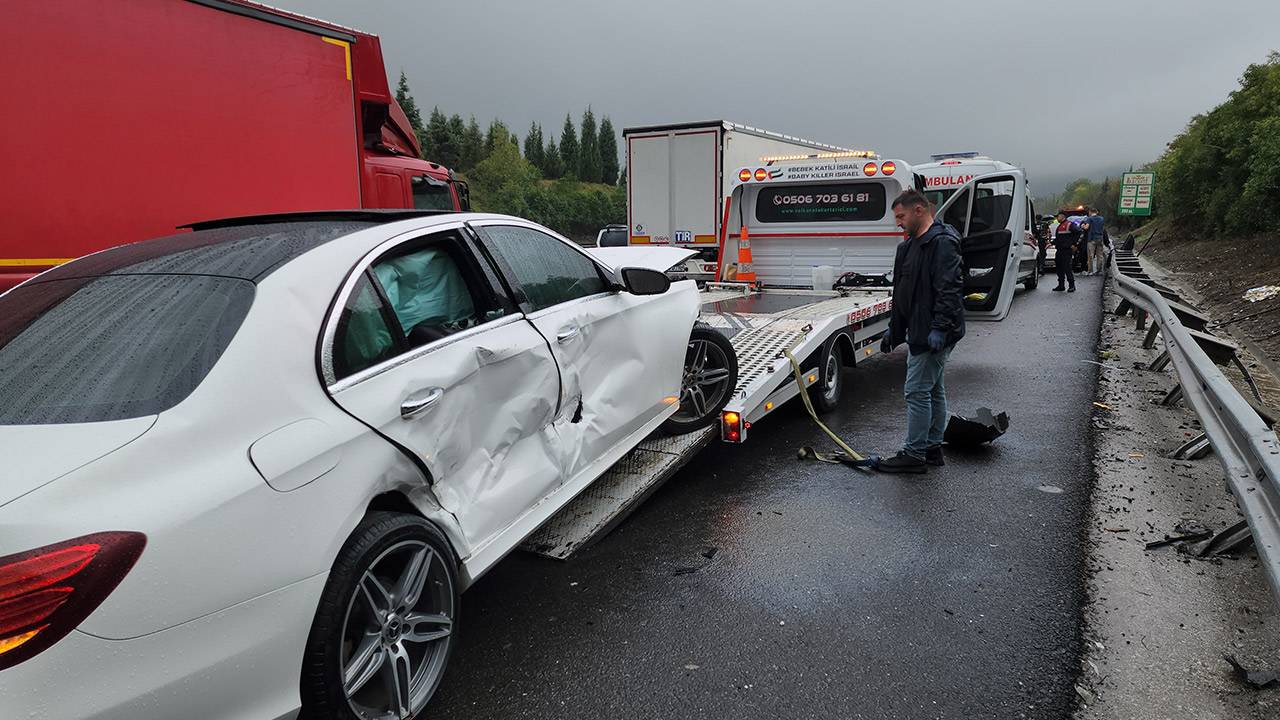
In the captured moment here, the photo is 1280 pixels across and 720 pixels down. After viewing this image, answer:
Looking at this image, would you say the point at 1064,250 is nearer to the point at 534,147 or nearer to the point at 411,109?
the point at 411,109

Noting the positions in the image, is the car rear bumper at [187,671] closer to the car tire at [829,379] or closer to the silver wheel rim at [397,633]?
the silver wheel rim at [397,633]

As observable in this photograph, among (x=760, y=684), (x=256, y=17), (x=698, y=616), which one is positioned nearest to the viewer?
(x=760, y=684)

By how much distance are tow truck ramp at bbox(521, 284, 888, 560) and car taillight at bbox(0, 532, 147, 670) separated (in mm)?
2007

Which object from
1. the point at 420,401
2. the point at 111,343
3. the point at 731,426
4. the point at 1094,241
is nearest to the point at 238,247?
the point at 111,343

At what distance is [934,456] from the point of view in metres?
5.22

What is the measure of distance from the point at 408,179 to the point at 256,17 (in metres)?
2.83

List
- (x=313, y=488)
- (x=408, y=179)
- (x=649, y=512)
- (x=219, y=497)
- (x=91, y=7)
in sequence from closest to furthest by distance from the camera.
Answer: (x=219, y=497) < (x=313, y=488) < (x=649, y=512) < (x=91, y=7) < (x=408, y=179)

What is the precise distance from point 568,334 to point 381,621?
1484 mm

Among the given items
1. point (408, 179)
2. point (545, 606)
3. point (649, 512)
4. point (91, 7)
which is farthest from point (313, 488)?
point (408, 179)

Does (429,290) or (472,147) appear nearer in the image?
(429,290)

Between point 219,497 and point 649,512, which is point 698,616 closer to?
point 649,512

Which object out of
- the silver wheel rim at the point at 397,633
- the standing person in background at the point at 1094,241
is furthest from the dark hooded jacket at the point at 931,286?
the standing person in background at the point at 1094,241

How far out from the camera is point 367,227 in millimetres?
2865

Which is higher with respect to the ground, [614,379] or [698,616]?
[614,379]
